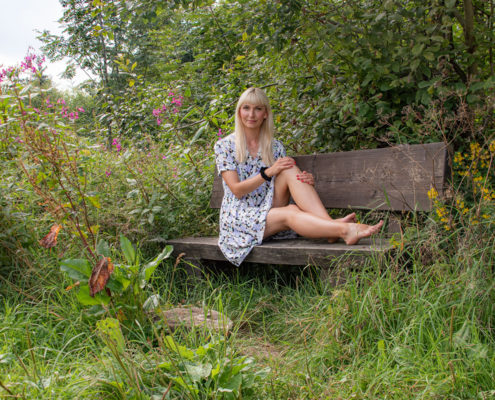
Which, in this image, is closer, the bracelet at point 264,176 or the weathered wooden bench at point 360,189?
the weathered wooden bench at point 360,189

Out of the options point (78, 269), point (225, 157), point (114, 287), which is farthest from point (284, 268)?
point (78, 269)

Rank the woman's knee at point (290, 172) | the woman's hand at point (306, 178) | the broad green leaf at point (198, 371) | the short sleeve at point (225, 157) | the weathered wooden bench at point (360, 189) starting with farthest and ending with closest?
the short sleeve at point (225, 157), the woman's knee at point (290, 172), the woman's hand at point (306, 178), the weathered wooden bench at point (360, 189), the broad green leaf at point (198, 371)

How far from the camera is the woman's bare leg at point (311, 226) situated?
311cm

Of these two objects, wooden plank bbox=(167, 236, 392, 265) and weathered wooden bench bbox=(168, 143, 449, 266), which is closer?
wooden plank bbox=(167, 236, 392, 265)

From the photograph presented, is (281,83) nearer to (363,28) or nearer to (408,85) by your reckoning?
(363,28)

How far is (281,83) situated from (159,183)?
1.57 m

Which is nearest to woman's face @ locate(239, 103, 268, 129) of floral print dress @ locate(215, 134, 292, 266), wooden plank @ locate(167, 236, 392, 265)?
floral print dress @ locate(215, 134, 292, 266)

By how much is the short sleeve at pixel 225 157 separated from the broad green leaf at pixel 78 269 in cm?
169

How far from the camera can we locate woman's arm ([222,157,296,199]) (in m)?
3.77

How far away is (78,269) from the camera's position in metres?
2.57

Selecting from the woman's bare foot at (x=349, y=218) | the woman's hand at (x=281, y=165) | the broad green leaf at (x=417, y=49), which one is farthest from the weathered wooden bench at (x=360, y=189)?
the broad green leaf at (x=417, y=49)

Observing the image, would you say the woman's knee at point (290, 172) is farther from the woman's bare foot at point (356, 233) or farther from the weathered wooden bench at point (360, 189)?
the woman's bare foot at point (356, 233)

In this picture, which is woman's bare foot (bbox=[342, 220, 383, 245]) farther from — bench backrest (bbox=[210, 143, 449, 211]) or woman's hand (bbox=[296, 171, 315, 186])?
woman's hand (bbox=[296, 171, 315, 186])

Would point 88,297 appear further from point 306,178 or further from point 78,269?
point 306,178
